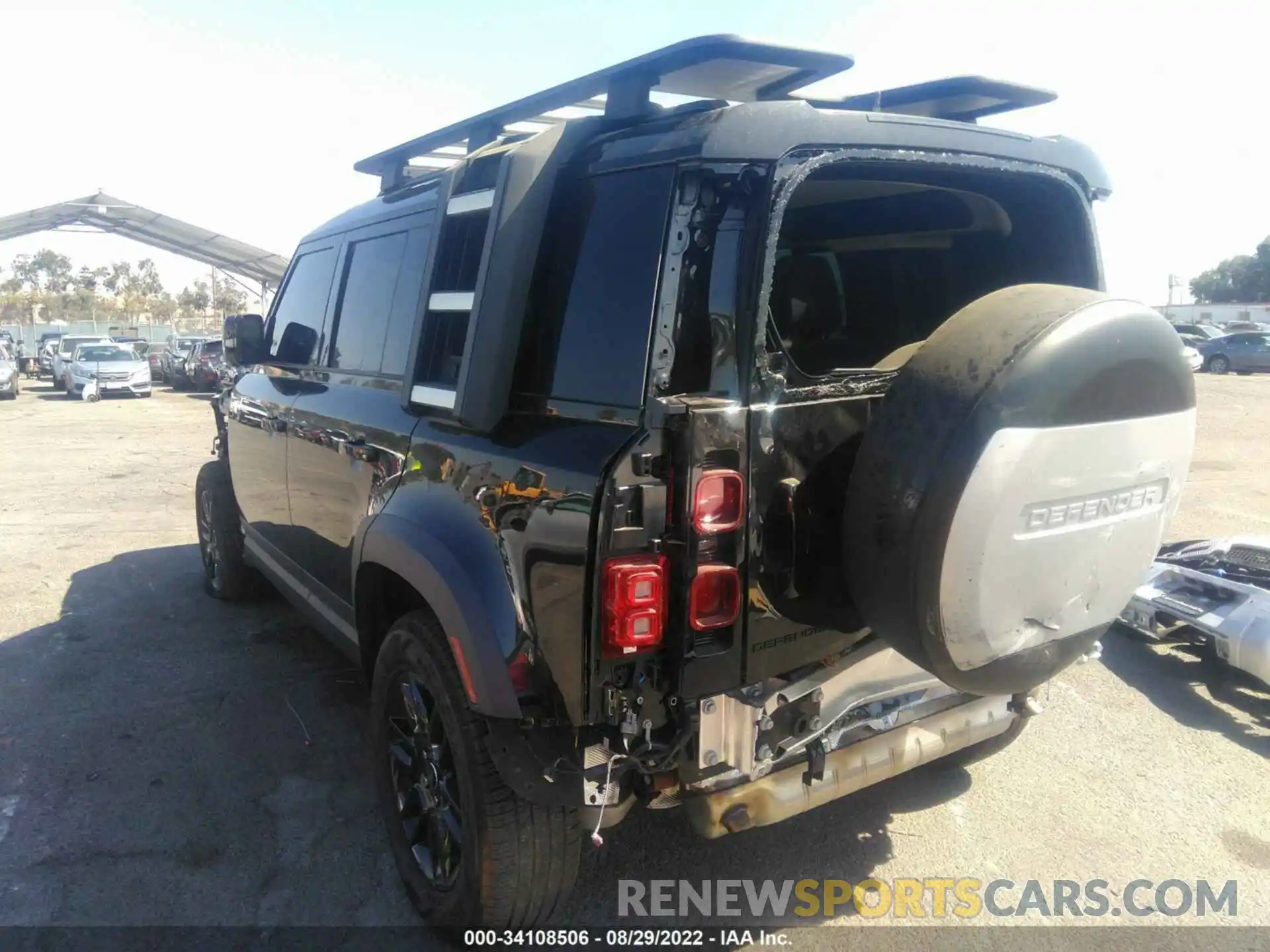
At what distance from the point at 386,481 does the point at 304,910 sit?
1.35 metres

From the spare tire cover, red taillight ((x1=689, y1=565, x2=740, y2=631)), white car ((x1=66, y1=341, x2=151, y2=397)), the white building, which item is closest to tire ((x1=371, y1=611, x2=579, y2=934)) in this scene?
red taillight ((x1=689, y1=565, x2=740, y2=631))

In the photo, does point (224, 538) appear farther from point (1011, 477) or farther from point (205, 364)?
point (205, 364)

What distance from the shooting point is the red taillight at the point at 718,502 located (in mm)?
1973

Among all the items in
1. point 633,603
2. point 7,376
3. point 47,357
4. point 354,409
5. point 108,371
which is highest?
point 354,409

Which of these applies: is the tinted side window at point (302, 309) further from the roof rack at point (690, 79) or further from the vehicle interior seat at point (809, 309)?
the vehicle interior seat at point (809, 309)

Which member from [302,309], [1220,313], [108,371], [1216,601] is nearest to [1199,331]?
[1216,601]

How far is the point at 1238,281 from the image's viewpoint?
2741 inches

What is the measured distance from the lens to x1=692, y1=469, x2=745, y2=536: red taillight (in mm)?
1973

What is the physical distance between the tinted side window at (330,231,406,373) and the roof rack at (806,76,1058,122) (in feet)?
5.17

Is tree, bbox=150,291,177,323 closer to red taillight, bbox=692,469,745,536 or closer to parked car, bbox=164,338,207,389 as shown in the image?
parked car, bbox=164,338,207,389

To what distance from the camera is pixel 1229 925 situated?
268cm

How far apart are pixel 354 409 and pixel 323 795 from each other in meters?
1.47

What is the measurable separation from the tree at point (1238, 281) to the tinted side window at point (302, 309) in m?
76.6

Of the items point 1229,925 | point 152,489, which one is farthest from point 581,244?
point 152,489
